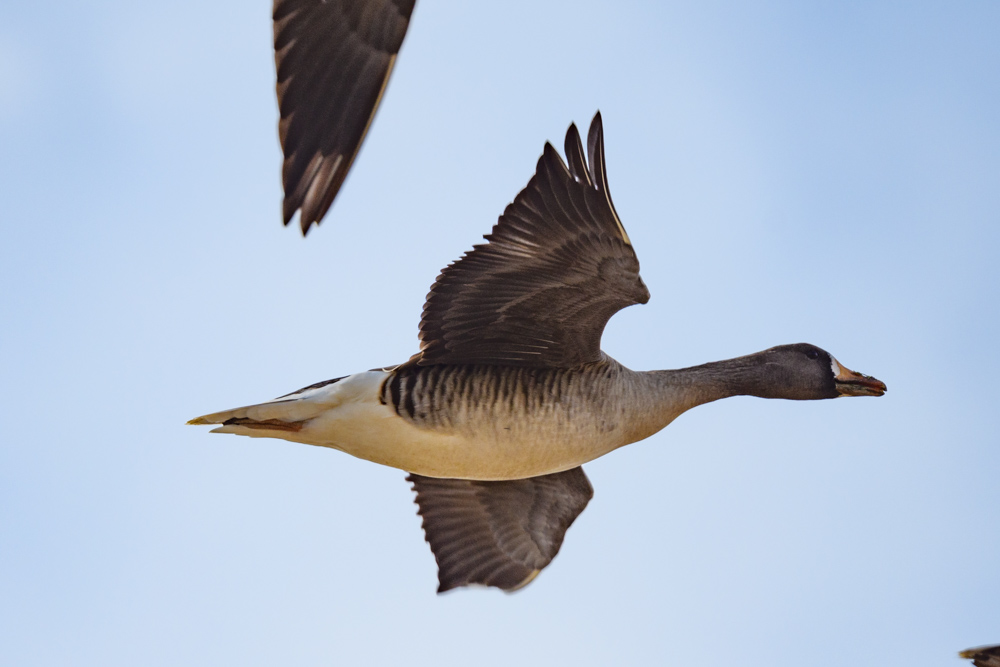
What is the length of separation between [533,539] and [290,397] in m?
2.59

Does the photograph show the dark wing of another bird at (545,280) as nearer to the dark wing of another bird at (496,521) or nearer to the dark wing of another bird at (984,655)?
the dark wing of another bird at (496,521)

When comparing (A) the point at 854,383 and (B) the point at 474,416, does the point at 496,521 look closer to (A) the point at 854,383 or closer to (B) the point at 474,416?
(B) the point at 474,416

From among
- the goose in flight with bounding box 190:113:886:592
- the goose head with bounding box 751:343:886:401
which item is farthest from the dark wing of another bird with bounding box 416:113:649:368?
the goose head with bounding box 751:343:886:401

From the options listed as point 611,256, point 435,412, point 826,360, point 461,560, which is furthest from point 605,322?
point 461,560

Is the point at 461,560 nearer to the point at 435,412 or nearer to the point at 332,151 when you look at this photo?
the point at 435,412

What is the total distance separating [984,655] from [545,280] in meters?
3.61

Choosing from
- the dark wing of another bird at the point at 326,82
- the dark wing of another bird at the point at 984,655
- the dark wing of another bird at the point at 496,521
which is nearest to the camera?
the dark wing of another bird at the point at 326,82

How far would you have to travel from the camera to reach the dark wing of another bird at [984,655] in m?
7.34

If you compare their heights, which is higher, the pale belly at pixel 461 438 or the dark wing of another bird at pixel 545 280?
the dark wing of another bird at pixel 545 280

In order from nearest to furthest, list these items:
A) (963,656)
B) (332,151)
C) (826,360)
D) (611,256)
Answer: (332,151) < (963,656) < (611,256) < (826,360)

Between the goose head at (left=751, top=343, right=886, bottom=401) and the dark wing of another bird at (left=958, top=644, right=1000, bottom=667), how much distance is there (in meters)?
2.74

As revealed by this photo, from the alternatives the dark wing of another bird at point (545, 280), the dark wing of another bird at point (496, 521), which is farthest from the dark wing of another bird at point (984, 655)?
the dark wing of another bird at point (496, 521)

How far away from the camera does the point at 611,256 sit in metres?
8.14

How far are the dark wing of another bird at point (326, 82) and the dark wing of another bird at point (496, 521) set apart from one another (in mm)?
4242
